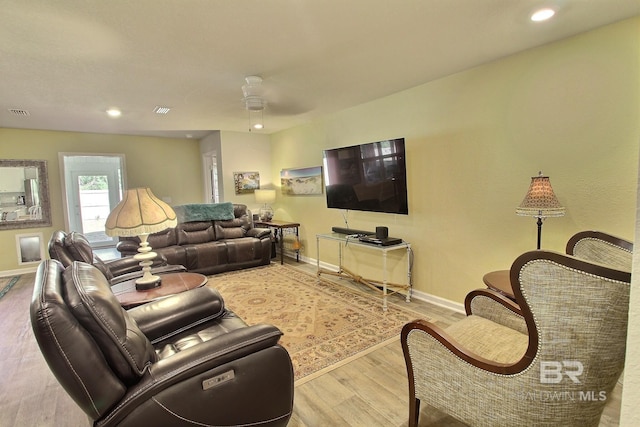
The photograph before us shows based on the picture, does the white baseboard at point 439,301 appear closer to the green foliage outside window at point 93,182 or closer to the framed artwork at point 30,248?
the framed artwork at point 30,248

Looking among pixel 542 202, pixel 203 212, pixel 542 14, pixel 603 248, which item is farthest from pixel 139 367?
pixel 203 212

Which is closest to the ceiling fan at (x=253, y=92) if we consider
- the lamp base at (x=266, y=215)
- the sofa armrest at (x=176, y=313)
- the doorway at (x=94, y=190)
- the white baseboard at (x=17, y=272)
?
the sofa armrest at (x=176, y=313)

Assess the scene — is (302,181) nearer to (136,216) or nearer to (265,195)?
(265,195)

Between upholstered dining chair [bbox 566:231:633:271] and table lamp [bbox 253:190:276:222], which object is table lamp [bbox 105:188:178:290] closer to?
upholstered dining chair [bbox 566:231:633:271]

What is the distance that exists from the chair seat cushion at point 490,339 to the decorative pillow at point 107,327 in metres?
1.52

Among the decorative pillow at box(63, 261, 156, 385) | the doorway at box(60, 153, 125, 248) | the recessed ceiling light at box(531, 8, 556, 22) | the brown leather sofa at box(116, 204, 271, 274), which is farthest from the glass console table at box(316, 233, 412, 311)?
the doorway at box(60, 153, 125, 248)

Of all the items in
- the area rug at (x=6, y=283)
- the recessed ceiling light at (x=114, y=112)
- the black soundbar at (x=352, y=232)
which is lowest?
the area rug at (x=6, y=283)

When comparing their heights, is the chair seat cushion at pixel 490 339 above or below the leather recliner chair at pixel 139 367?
below

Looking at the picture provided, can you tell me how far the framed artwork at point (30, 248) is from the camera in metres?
5.16

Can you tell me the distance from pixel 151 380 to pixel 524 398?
1.46 meters

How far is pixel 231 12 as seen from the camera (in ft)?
6.09

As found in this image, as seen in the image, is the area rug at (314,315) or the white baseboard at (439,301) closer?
the area rug at (314,315)

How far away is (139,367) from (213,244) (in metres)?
3.79

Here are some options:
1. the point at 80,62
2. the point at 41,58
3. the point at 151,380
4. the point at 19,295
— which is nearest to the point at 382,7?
the point at 151,380
